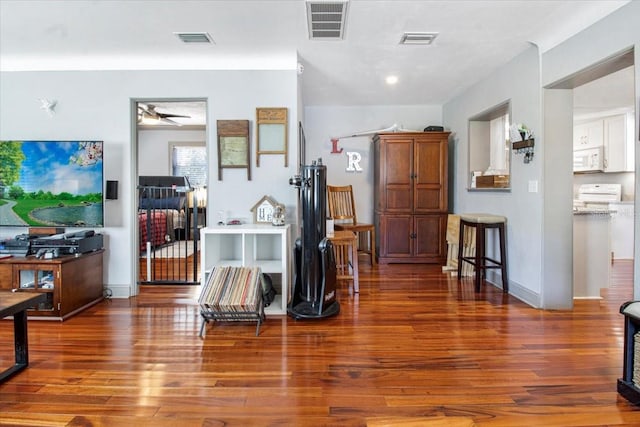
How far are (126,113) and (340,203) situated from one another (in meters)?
2.84

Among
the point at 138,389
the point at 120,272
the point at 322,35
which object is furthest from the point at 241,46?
the point at 138,389

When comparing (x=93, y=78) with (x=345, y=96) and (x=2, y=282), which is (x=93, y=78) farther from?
(x=345, y=96)

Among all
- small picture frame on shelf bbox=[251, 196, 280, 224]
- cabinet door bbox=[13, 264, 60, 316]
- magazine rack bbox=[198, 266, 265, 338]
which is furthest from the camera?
small picture frame on shelf bbox=[251, 196, 280, 224]

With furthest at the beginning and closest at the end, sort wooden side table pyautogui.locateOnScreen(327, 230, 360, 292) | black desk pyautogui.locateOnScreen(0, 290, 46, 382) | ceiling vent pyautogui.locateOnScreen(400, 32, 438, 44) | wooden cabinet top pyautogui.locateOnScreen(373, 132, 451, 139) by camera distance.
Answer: wooden cabinet top pyautogui.locateOnScreen(373, 132, 451, 139), wooden side table pyautogui.locateOnScreen(327, 230, 360, 292), ceiling vent pyautogui.locateOnScreen(400, 32, 438, 44), black desk pyautogui.locateOnScreen(0, 290, 46, 382)

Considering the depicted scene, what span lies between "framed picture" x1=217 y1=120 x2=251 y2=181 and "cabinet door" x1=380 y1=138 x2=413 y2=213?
92.6 inches

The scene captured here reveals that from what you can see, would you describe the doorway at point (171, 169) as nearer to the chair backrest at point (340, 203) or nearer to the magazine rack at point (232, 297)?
the chair backrest at point (340, 203)

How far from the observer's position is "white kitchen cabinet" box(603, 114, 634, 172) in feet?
18.0

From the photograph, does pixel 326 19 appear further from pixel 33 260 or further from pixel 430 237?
pixel 430 237

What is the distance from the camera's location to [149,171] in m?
8.40

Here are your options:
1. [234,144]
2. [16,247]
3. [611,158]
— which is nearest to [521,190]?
[234,144]

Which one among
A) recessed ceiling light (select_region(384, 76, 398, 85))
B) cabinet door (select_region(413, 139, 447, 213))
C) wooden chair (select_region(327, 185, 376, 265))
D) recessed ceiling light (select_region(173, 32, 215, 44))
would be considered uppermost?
recessed ceiling light (select_region(384, 76, 398, 85))

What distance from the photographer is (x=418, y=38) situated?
Answer: 3.18 metres

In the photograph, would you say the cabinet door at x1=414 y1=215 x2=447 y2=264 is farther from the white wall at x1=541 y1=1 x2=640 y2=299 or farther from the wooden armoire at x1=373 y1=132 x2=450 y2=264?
the white wall at x1=541 y1=1 x2=640 y2=299

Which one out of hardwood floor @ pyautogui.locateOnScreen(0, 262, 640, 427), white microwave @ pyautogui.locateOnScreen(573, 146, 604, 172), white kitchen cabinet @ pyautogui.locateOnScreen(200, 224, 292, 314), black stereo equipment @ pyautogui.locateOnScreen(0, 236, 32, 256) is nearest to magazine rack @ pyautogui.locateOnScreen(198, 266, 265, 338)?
hardwood floor @ pyautogui.locateOnScreen(0, 262, 640, 427)
